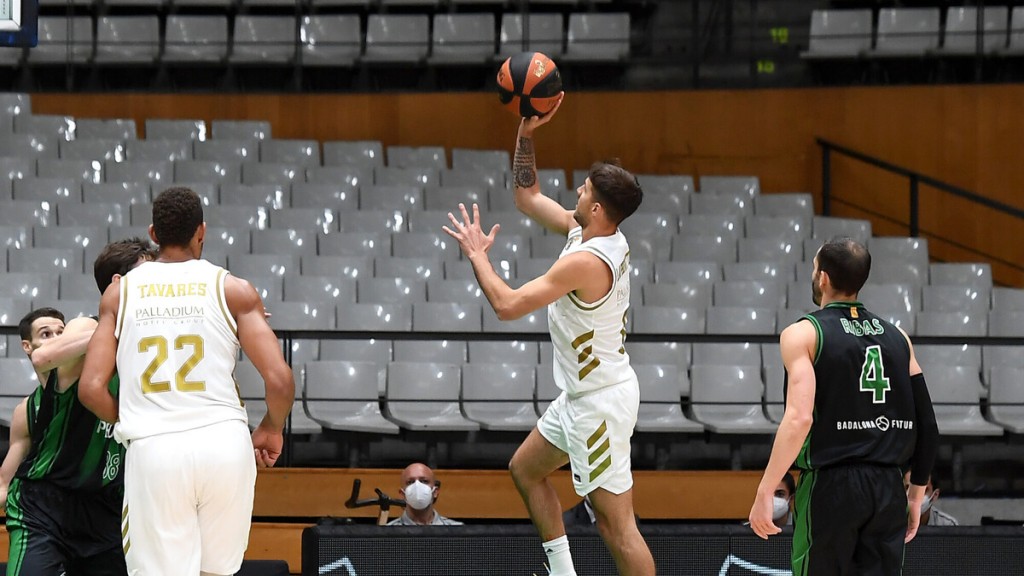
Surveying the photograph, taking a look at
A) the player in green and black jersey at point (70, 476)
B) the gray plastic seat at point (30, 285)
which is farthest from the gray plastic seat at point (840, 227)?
the player in green and black jersey at point (70, 476)

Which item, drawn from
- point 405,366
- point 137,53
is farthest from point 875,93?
point 137,53

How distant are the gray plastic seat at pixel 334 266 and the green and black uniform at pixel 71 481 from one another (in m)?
5.33

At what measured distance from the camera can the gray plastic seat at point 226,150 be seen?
39.7 ft

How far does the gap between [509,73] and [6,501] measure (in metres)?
2.61

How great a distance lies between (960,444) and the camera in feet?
29.0

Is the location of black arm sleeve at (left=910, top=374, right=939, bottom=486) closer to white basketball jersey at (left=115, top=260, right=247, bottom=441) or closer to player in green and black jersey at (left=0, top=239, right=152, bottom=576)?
white basketball jersey at (left=115, top=260, right=247, bottom=441)

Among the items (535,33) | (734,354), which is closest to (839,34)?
(535,33)

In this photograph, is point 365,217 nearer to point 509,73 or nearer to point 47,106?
point 47,106

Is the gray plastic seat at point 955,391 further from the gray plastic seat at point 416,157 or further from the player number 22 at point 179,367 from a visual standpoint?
the player number 22 at point 179,367

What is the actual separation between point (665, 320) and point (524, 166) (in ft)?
13.8

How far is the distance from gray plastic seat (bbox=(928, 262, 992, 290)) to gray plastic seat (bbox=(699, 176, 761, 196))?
1861mm

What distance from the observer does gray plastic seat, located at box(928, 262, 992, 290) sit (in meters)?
11.1

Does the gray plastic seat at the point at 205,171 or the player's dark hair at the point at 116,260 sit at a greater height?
the gray plastic seat at the point at 205,171

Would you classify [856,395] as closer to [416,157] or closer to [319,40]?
[416,157]
